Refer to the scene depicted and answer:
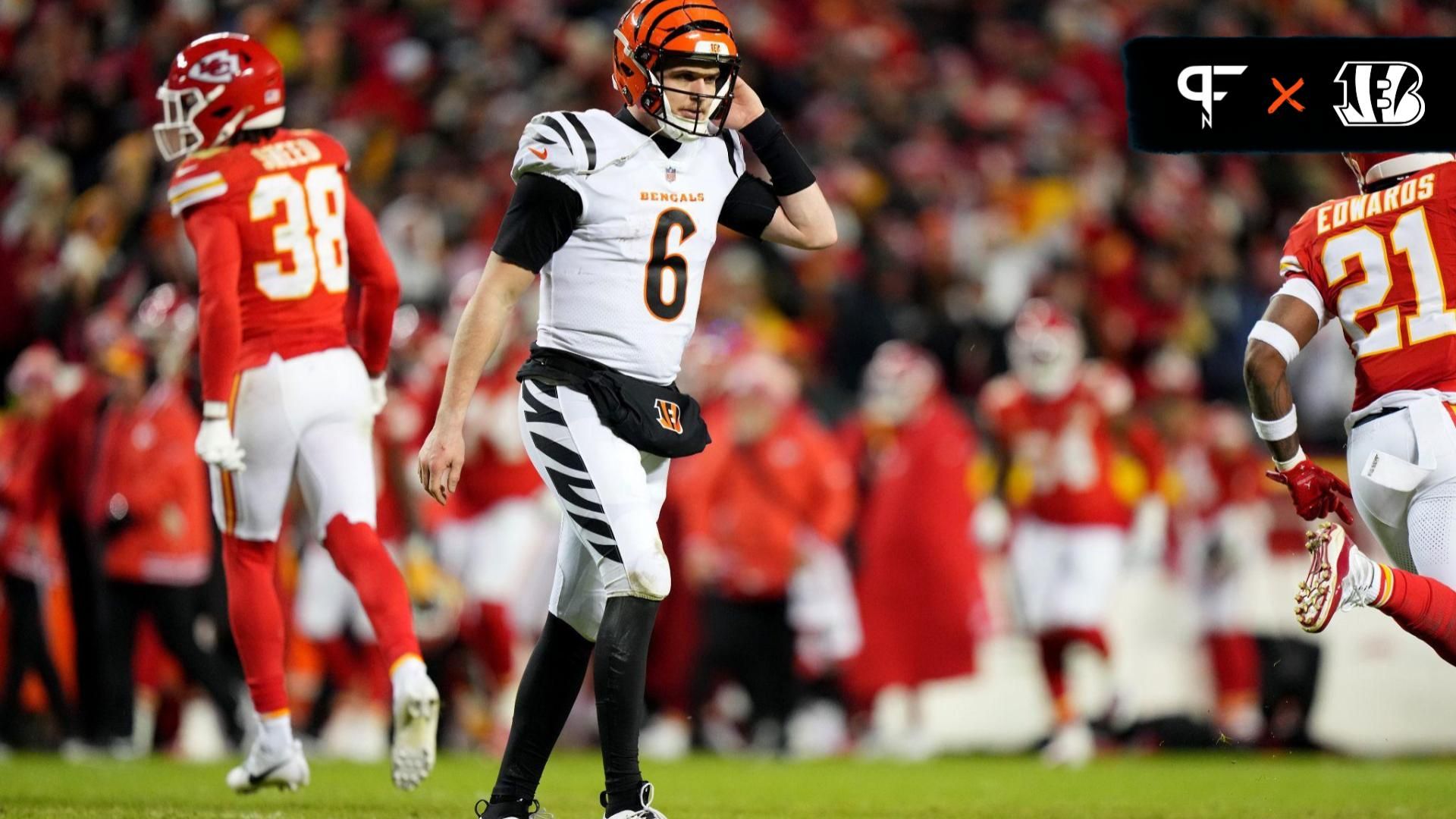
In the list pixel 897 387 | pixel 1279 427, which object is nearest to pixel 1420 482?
pixel 1279 427

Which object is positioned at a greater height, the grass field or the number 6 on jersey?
the number 6 on jersey

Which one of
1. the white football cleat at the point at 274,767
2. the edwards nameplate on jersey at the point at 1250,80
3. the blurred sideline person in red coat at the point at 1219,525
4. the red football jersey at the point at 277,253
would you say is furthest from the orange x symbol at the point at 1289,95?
the blurred sideline person in red coat at the point at 1219,525

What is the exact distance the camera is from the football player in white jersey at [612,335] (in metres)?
5.25

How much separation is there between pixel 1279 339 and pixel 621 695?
2195 millimetres

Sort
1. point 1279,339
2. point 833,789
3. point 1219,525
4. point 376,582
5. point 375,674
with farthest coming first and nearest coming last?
point 1219,525 < point 375,674 < point 833,789 < point 376,582 < point 1279,339

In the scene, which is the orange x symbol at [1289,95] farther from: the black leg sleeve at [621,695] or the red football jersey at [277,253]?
the red football jersey at [277,253]

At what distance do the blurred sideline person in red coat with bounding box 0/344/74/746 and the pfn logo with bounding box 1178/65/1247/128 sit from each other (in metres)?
7.12

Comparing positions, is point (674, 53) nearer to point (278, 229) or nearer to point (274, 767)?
point (278, 229)

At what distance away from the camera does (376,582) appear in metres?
6.62

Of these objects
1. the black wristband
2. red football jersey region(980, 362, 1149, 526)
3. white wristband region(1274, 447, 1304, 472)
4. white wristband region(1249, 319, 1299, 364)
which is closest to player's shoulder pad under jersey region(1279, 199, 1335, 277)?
white wristband region(1249, 319, 1299, 364)

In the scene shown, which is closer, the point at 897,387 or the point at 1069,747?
the point at 1069,747

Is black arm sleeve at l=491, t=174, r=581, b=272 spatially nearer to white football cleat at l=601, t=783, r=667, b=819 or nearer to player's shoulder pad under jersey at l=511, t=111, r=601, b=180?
player's shoulder pad under jersey at l=511, t=111, r=601, b=180

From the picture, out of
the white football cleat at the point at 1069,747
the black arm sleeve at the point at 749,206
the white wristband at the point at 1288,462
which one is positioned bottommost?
the white football cleat at the point at 1069,747

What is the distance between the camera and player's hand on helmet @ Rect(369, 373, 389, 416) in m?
7.00
